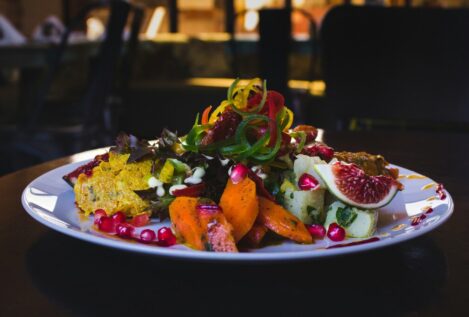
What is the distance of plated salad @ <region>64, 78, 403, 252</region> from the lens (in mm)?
879

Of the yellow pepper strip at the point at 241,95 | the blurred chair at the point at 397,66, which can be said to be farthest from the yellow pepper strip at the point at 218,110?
the blurred chair at the point at 397,66

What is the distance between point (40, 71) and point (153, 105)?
2013 mm

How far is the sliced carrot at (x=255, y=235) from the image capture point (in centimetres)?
88

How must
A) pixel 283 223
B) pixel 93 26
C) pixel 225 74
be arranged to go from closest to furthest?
1. pixel 283 223
2. pixel 225 74
3. pixel 93 26

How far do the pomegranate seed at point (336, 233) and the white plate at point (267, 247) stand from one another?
1 centimetres

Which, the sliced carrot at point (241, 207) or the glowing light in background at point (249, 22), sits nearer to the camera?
the sliced carrot at point (241, 207)

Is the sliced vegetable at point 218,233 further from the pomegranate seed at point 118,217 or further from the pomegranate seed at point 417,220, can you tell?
the pomegranate seed at point 417,220

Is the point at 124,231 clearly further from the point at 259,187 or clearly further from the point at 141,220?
the point at 259,187

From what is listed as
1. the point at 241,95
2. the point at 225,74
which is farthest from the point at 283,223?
the point at 225,74

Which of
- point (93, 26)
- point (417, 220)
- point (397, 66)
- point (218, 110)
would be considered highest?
point (218, 110)

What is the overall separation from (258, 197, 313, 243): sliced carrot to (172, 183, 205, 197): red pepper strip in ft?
0.37

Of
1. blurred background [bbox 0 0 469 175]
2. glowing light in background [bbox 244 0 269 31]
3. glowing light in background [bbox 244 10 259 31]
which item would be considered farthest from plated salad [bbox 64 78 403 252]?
glowing light in background [bbox 244 10 259 31]

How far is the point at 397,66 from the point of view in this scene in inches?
110

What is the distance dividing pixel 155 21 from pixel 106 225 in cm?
827
